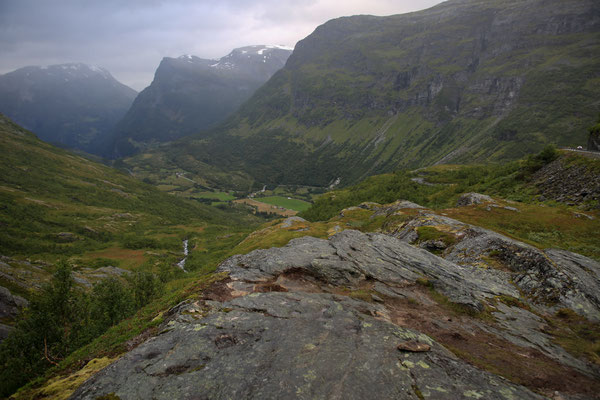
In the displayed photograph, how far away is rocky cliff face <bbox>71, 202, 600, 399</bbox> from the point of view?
13.7 meters

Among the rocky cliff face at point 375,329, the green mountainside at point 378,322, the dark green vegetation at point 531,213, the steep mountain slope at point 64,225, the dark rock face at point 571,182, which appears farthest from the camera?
the steep mountain slope at point 64,225

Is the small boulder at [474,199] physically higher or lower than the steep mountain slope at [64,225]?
higher

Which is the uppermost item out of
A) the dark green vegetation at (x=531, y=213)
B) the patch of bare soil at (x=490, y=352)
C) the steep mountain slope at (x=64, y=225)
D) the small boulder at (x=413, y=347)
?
the small boulder at (x=413, y=347)

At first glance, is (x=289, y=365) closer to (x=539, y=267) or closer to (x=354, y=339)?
(x=354, y=339)

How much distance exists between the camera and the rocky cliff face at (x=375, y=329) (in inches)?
539

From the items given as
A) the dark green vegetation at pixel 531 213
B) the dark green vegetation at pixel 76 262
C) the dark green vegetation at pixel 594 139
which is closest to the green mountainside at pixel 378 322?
the dark green vegetation at pixel 531 213

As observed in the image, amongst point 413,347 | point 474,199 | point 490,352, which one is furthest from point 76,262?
point 474,199

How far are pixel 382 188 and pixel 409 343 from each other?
122 meters

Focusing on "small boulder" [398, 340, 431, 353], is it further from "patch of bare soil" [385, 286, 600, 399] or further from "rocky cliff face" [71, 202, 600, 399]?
"patch of bare soil" [385, 286, 600, 399]

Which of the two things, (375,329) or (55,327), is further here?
(55,327)

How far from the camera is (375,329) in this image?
17.8m

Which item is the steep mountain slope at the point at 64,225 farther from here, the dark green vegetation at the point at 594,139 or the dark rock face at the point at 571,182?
the dark green vegetation at the point at 594,139

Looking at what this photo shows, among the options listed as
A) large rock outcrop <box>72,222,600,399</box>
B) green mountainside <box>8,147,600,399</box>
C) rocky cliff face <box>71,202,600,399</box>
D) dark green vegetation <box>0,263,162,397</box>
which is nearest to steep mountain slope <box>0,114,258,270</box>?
dark green vegetation <box>0,263,162,397</box>

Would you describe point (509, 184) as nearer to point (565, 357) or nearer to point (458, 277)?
point (458, 277)
